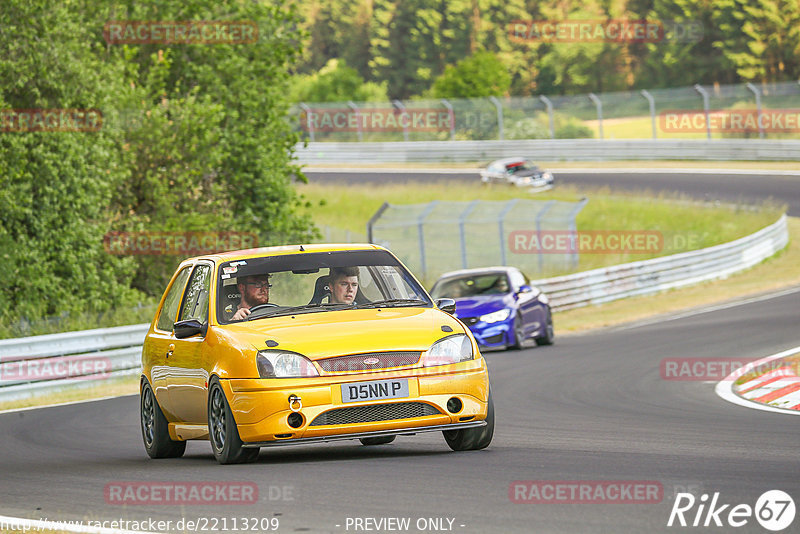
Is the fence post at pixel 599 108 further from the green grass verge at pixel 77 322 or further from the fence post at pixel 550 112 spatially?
the green grass verge at pixel 77 322

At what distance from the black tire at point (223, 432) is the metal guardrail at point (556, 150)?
4619 centimetres

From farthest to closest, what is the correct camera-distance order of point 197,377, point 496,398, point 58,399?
point 58,399
point 496,398
point 197,377

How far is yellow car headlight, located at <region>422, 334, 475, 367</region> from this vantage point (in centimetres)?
831

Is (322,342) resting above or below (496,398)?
above

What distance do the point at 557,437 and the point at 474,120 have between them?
5028cm

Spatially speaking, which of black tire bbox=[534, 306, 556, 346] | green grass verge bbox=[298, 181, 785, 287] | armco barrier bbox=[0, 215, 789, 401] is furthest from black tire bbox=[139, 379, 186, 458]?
green grass verge bbox=[298, 181, 785, 287]

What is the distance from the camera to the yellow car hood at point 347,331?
819 centimetres

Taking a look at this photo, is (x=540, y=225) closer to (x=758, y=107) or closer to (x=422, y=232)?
(x=422, y=232)

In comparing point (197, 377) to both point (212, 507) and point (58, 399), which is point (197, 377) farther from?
point (58, 399)

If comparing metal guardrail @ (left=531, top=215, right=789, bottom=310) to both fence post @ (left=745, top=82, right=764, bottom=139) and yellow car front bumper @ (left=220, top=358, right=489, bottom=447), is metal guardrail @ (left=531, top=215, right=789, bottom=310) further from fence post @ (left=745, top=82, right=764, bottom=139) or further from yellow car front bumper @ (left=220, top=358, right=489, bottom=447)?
yellow car front bumper @ (left=220, top=358, right=489, bottom=447)

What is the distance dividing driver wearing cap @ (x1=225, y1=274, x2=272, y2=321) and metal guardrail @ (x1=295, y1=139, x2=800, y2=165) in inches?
1792

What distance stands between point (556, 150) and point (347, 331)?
5094 cm

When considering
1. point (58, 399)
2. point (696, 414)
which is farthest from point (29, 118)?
point (696, 414)

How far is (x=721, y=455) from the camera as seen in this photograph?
8.20 metres
